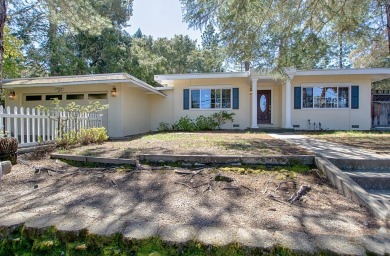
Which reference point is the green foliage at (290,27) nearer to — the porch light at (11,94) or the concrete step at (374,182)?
the concrete step at (374,182)

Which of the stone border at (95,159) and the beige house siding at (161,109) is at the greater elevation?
the beige house siding at (161,109)

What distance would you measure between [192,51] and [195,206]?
26.2 metres

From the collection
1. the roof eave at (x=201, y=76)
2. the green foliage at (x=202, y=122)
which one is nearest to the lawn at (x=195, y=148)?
the green foliage at (x=202, y=122)

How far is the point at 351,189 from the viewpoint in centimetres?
273

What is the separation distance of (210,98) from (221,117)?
3.89 feet

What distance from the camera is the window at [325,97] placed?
38.3 ft

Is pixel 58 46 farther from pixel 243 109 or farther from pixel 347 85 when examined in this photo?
pixel 347 85

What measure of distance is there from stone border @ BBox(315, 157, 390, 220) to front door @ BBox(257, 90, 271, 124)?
9.30m

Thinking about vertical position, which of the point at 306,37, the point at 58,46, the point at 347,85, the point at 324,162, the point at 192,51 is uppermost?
the point at 192,51

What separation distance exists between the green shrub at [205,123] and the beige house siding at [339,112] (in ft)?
12.5

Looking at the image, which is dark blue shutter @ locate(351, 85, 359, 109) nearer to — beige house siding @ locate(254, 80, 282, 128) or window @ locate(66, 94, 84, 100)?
beige house siding @ locate(254, 80, 282, 128)

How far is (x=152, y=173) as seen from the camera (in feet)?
12.1

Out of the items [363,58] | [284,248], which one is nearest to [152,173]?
[284,248]

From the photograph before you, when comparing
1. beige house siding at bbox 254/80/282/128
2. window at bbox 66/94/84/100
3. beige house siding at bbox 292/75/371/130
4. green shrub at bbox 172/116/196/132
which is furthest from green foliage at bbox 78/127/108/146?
beige house siding at bbox 292/75/371/130
